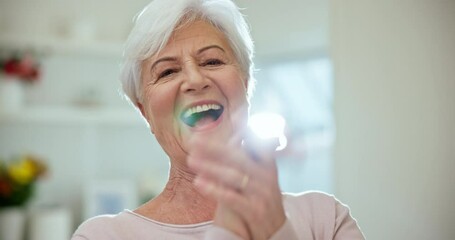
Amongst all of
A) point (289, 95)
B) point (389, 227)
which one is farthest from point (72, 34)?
point (389, 227)

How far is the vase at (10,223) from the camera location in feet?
10.5

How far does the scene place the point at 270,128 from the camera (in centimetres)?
82

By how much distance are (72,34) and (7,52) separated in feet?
1.25

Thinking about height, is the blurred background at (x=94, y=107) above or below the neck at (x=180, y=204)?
above

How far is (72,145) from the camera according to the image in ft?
11.9

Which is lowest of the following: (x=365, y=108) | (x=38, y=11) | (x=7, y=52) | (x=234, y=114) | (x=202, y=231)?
(x=202, y=231)

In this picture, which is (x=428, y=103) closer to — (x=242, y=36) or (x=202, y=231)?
(x=242, y=36)

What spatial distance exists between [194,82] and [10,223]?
2.50m

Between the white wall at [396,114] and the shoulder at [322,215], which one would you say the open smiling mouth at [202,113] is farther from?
the white wall at [396,114]

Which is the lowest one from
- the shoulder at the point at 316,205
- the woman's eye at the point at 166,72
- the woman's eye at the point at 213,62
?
the shoulder at the point at 316,205

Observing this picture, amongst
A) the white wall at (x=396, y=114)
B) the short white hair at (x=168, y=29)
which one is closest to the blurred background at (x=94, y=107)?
the white wall at (x=396, y=114)

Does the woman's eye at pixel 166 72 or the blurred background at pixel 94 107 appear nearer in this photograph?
the woman's eye at pixel 166 72

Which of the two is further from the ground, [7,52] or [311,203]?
[7,52]

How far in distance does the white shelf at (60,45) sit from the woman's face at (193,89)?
8.33 feet
